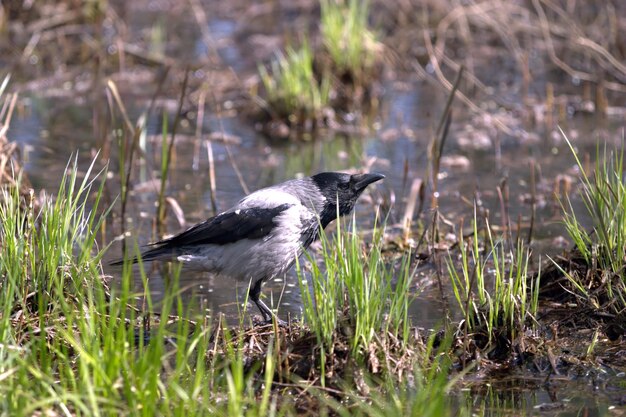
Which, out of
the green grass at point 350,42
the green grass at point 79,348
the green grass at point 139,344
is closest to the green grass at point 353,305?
the green grass at point 139,344

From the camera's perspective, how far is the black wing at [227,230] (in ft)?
16.6

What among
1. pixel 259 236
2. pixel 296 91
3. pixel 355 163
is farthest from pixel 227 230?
pixel 296 91

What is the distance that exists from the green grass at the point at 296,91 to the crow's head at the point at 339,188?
11.6ft

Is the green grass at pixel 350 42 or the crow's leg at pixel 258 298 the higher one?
the green grass at pixel 350 42

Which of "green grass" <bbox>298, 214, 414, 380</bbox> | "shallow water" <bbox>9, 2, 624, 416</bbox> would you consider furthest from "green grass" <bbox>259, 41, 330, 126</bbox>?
"green grass" <bbox>298, 214, 414, 380</bbox>

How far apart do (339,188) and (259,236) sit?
1.85 feet

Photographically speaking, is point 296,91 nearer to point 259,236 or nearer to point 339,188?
point 339,188

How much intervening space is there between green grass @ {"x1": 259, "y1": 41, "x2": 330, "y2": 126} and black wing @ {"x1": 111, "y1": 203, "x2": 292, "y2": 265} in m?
3.84

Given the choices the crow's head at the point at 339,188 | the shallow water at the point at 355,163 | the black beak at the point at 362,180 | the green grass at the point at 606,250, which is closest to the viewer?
the green grass at the point at 606,250

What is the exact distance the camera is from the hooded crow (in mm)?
5043

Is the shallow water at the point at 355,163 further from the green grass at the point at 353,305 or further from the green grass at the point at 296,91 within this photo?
the green grass at the point at 353,305

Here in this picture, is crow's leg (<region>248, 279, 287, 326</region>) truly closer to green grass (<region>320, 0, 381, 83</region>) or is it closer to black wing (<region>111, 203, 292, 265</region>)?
black wing (<region>111, 203, 292, 265</region>)

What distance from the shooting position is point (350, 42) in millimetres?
9719

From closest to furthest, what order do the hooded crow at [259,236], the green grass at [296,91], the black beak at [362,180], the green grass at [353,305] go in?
1. the green grass at [353,305]
2. the hooded crow at [259,236]
3. the black beak at [362,180]
4. the green grass at [296,91]
